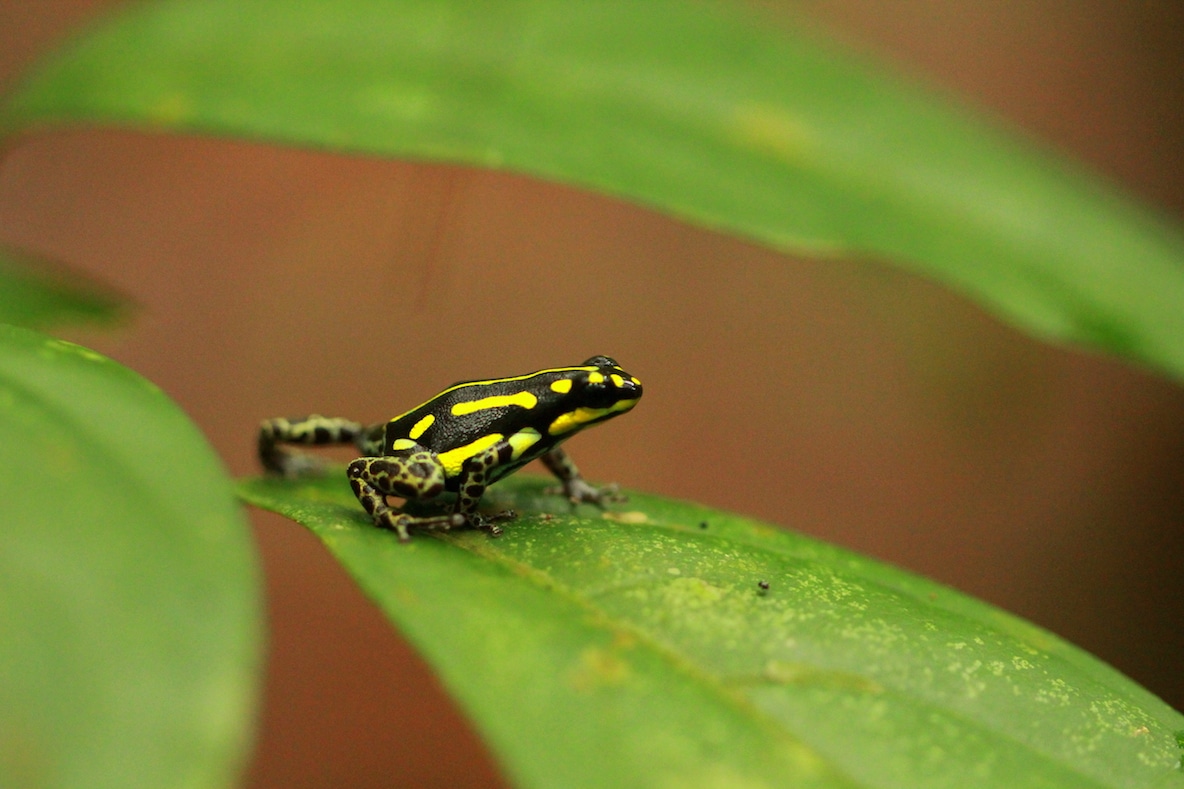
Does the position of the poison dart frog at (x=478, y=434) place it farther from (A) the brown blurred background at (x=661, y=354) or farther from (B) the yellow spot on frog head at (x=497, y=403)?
(A) the brown blurred background at (x=661, y=354)

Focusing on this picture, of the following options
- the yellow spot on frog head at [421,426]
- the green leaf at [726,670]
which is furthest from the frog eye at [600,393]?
the green leaf at [726,670]

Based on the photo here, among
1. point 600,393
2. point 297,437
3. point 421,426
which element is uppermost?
point 600,393

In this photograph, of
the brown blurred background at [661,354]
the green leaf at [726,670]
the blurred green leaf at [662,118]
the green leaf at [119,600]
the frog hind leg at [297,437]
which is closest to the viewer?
the green leaf at [119,600]

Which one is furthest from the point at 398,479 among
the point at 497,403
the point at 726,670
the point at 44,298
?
the point at 44,298

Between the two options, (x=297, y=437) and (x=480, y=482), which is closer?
(x=480, y=482)

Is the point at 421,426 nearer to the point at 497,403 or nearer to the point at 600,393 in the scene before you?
the point at 497,403

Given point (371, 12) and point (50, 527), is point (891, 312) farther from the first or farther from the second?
point (50, 527)

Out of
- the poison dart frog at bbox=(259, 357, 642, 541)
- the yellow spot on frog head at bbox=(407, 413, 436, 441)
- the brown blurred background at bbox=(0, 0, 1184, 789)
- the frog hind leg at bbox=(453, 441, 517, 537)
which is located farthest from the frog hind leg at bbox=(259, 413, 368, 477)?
the brown blurred background at bbox=(0, 0, 1184, 789)
